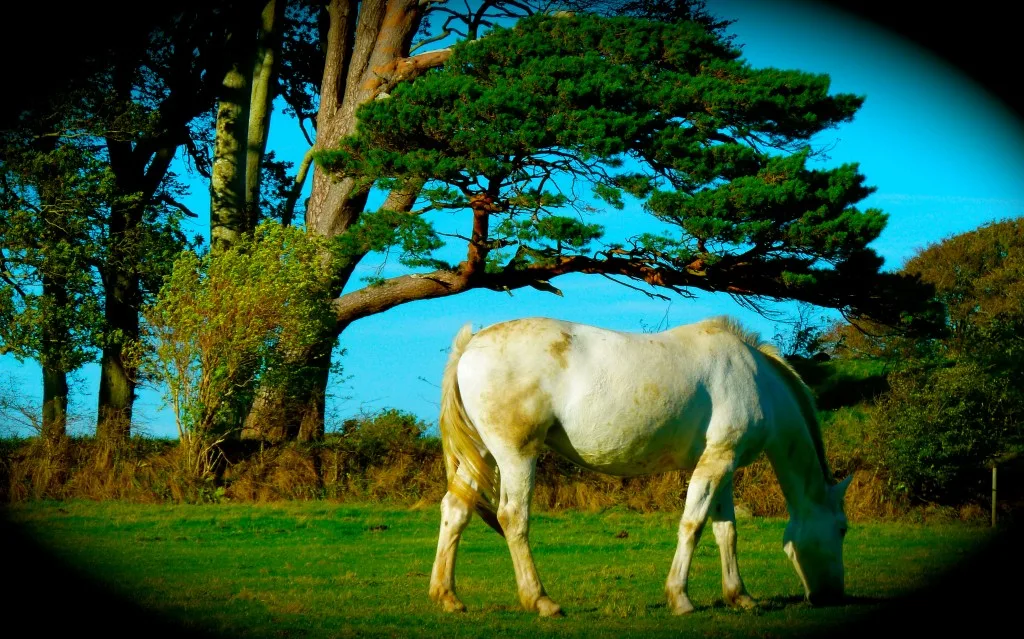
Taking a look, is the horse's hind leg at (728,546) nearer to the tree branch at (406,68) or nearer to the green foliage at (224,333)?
the green foliage at (224,333)

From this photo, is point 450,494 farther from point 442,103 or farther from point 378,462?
point 442,103

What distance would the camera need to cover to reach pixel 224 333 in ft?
58.0

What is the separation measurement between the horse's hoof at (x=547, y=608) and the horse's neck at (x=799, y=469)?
2.43 meters

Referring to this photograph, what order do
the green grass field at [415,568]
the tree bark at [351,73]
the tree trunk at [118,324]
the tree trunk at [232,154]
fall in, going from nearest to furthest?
the green grass field at [415,568]
the tree trunk at [118,324]
the tree bark at [351,73]
the tree trunk at [232,154]

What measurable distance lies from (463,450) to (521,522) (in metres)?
0.88

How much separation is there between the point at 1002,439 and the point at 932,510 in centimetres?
162

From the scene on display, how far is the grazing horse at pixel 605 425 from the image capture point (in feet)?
27.5

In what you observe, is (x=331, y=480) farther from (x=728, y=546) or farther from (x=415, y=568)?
(x=728, y=546)

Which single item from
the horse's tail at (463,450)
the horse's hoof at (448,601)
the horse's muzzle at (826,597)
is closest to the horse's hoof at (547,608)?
the horse's hoof at (448,601)

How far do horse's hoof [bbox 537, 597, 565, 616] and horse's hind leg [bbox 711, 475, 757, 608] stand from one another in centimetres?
151

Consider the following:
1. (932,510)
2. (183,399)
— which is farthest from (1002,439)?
(183,399)

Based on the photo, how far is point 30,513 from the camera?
1569 centimetres

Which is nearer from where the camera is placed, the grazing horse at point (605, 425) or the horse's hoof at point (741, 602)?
the grazing horse at point (605, 425)

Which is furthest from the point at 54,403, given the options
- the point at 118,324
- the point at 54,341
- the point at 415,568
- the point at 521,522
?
the point at 521,522
